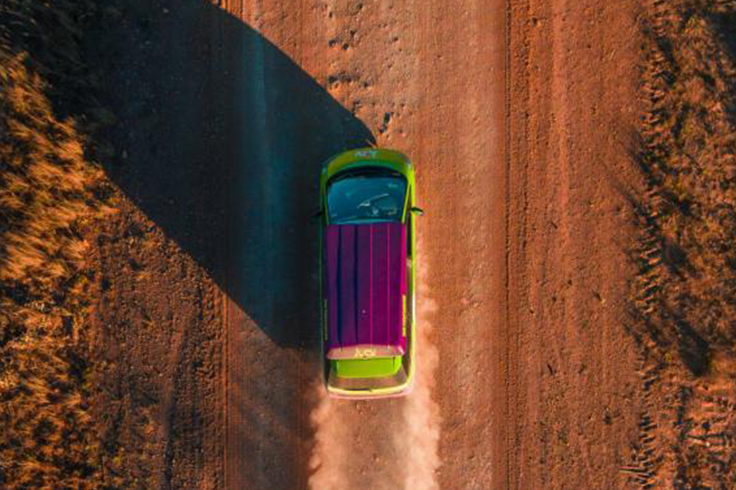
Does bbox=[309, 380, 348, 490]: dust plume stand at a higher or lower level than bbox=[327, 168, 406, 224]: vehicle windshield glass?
lower

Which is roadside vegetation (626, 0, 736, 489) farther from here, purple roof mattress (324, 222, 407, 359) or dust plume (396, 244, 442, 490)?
purple roof mattress (324, 222, 407, 359)

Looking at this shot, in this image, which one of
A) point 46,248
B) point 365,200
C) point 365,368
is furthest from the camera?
point 46,248

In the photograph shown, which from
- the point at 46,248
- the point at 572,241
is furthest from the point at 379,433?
the point at 46,248

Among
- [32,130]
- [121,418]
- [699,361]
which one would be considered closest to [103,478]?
[121,418]

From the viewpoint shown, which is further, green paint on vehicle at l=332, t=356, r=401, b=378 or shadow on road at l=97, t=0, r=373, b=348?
shadow on road at l=97, t=0, r=373, b=348

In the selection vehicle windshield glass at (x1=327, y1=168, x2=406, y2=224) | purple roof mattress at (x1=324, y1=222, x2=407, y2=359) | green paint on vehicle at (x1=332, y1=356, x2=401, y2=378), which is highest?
vehicle windshield glass at (x1=327, y1=168, x2=406, y2=224)

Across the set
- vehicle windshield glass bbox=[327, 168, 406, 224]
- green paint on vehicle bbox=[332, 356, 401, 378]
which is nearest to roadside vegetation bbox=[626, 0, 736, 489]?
vehicle windshield glass bbox=[327, 168, 406, 224]

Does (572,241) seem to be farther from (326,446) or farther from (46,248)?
(46,248)
